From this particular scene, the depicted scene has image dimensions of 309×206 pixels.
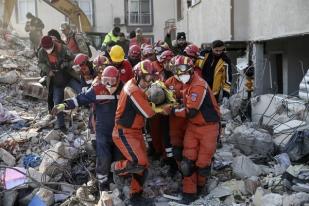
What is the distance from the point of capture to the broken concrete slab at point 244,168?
6.36 m

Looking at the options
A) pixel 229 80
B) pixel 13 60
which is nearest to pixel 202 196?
pixel 229 80

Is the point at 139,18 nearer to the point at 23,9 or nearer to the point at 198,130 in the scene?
the point at 23,9

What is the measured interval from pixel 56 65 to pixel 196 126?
3287 millimetres

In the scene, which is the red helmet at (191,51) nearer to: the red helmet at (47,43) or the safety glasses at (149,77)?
the safety glasses at (149,77)

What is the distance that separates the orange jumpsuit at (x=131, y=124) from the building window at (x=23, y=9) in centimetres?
2426

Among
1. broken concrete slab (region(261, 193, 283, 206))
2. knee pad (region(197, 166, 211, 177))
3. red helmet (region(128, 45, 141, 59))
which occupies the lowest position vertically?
broken concrete slab (region(261, 193, 283, 206))

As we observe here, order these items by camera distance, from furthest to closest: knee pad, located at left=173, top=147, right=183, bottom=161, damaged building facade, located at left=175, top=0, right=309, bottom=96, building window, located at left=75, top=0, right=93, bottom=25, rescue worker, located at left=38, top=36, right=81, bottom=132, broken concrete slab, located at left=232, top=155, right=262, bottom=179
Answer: building window, located at left=75, top=0, right=93, bottom=25, damaged building facade, located at left=175, top=0, right=309, bottom=96, rescue worker, located at left=38, top=36, right=81, bottom=132, broken concrete slab, located at left=232, top=155, right=262, bottom=179, knee pad, located at left=173, top=147, right=183, bottom=161

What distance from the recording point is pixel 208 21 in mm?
13789

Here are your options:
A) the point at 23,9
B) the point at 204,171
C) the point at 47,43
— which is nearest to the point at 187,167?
the point at 204,171

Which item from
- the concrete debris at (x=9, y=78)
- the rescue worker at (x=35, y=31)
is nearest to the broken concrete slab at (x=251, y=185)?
the concrete debris at (x=9, y=78)

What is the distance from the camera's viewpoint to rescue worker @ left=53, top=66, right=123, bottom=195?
5.98m

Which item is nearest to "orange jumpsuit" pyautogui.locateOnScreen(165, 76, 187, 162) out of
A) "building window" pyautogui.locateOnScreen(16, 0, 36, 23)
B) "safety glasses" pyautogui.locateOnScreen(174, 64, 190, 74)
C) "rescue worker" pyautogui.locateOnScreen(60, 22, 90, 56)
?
"safety glasses" pyautogui.locateOnScreen(174, 64, 190, 74)

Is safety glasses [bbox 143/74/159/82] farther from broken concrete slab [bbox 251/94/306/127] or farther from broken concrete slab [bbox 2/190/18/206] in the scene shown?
broken concrete slab [bbox 251/94/306/127]

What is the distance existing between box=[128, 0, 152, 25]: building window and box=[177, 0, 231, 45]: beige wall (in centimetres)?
957
